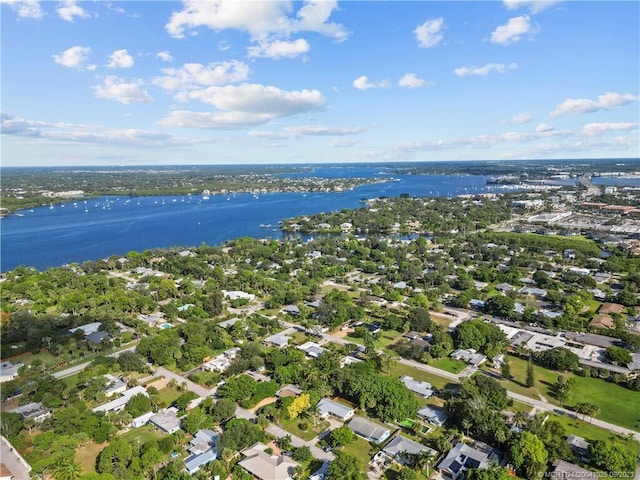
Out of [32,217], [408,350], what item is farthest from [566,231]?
[32,217]

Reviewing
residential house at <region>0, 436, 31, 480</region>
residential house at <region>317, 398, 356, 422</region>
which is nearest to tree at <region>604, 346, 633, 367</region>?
residential house at <region>317, 398, 356, 422</region>

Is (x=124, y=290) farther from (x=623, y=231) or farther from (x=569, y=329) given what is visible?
(x=623, y=231)

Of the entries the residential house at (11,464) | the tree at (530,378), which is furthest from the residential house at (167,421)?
the tree at (530,378)

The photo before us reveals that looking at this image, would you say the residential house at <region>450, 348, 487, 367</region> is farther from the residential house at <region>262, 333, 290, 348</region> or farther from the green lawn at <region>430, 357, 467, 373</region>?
the residential house at <region>262, 333, 290, 348</region>

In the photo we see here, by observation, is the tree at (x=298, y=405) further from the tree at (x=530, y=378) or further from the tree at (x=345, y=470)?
the tree at (x=530, y=378)

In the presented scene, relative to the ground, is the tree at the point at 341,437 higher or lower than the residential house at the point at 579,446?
higher

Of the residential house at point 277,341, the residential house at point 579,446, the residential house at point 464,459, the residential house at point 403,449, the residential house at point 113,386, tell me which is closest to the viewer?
the residential house at point 464,459

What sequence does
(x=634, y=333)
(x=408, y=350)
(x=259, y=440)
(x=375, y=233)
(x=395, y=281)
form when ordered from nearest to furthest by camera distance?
1. (x=259, y=440)
2. (x=408, y=350)
3. (x=634, y=333)
4. (x=395, y=281)
5. (x=375, y=233)
